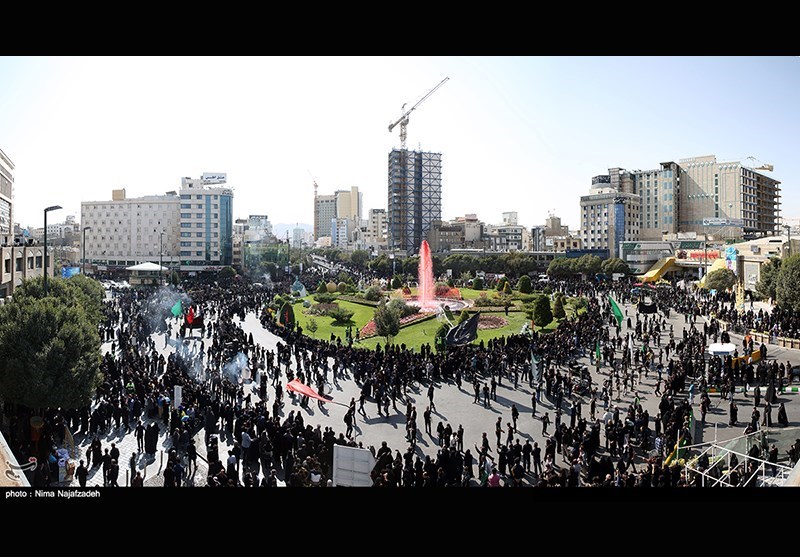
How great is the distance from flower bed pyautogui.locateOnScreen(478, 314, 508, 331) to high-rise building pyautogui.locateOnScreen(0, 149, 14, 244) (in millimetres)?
25477

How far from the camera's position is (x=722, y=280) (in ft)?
146

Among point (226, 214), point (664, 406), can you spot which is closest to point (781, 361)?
point (664, 406)

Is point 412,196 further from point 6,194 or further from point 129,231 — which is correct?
point 6,194

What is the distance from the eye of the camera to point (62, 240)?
10512 centimetres

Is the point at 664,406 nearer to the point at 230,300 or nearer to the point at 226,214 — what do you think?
the point at 230,300

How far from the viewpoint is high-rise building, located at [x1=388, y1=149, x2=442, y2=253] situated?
10919 cm

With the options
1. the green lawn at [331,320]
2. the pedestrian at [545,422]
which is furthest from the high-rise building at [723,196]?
the pedestrian at [545,422]

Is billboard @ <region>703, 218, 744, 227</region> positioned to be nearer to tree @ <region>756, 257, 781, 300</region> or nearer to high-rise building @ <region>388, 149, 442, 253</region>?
tree @ <region>756, 257, 781, 300</region>

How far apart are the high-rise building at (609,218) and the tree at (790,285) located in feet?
148

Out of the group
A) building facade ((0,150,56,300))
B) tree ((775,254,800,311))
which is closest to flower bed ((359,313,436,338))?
building facade ((0,150,56,300))

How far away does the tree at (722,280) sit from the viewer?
4434 centimetres

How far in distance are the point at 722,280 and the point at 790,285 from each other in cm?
1633

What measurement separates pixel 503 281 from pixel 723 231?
40919mm

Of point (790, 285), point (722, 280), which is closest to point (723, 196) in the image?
point (722, 280)
